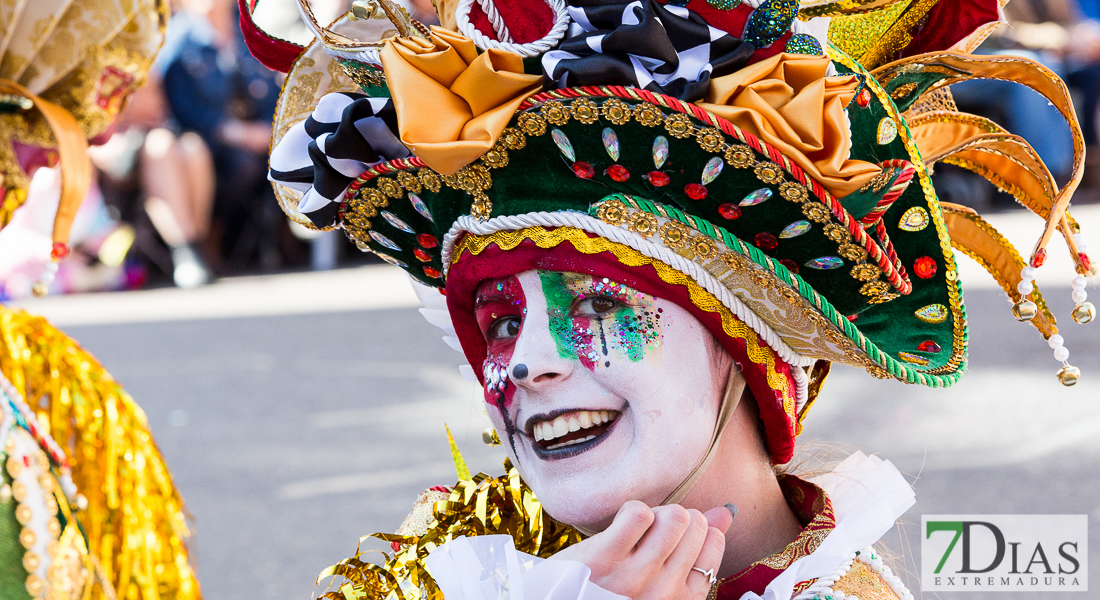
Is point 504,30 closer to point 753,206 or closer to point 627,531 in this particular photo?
point 753,206

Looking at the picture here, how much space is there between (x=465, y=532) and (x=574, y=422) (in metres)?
0.42

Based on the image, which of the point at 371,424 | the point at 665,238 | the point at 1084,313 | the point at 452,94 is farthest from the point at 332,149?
the point at 371,424

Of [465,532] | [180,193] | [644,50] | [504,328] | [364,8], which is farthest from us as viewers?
[180,193]

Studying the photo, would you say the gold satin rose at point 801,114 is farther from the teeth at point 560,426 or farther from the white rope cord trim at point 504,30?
the teeth at point 560,426

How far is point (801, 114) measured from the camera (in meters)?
1.22

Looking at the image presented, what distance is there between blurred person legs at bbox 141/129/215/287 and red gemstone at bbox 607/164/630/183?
6.19 metres

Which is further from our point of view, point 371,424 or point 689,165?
→ point 371,424

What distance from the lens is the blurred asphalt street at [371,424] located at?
3.26 m

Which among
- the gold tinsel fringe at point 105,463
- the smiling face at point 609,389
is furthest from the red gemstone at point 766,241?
the gold tinsel fringe at point 105,463

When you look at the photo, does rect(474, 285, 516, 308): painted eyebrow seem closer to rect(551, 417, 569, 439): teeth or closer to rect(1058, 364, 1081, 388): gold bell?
rect(551, 417, 569, 439): teeth

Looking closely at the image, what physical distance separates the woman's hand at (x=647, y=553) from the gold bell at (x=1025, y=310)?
1.70 feet

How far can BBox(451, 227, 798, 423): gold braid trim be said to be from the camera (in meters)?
1.29

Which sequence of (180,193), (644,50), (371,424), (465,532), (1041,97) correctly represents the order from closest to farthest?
(644,50), (465,532), (371,424), (180,193), (1041,97)

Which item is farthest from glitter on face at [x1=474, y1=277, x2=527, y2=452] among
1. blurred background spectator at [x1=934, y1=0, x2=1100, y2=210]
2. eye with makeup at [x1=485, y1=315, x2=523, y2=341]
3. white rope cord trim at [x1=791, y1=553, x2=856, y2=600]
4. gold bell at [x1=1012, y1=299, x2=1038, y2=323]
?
blurred background spectator at [x1=934, y1=0, x2=1100, y2=210]
